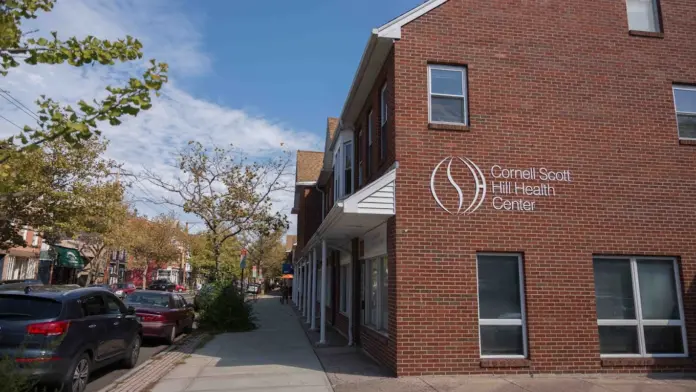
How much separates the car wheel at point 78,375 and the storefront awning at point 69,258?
32.6m

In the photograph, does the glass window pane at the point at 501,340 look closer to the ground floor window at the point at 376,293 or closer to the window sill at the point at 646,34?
the ground floor window at the point at 376,293

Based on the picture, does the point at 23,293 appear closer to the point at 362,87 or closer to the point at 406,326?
the point at 406,326

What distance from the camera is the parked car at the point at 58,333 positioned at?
6.88 metres

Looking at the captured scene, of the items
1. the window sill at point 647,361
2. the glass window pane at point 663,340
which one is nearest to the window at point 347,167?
the window sill at point 647,361

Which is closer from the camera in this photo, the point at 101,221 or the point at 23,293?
the point at 23,293

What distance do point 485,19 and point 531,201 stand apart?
3766 mm

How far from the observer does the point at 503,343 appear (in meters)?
8.95

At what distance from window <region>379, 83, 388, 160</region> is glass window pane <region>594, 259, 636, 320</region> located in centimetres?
477

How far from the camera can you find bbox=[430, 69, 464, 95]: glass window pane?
983 cm

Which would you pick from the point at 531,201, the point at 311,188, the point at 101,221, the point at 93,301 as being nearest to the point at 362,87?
the point at 531,201

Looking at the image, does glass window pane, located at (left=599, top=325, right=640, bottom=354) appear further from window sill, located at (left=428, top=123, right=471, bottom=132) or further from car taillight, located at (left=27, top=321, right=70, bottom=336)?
car taillight, located at (left=27, top=321, right=70, bottom=336)

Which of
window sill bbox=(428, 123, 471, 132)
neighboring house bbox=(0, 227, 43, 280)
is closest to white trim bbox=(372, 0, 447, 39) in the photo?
window sill bbox=(428, 123, 471, 132)

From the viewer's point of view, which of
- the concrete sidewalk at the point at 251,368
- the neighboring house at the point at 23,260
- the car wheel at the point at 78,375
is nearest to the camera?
the car wheel at the point at 78,375

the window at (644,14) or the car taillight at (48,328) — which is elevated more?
the window at (644,14)
